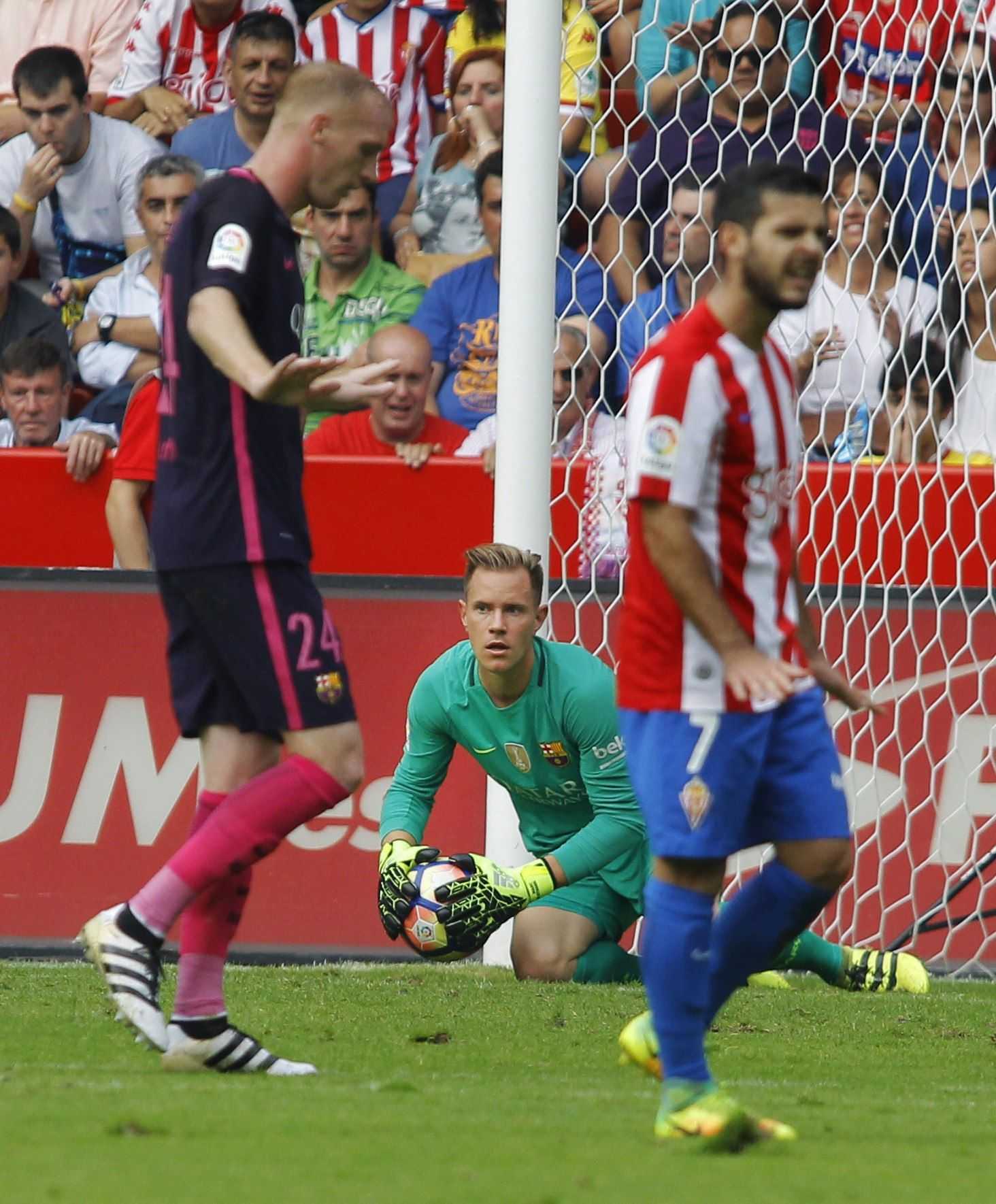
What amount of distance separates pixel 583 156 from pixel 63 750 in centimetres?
299

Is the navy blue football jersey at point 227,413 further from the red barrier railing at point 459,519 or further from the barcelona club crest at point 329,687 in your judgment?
the red barrier railing at point 459,519

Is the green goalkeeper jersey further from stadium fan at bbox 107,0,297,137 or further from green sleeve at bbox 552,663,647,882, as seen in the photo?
stadium fan at bbox 107,0,297,137

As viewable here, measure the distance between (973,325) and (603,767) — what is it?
2839mm

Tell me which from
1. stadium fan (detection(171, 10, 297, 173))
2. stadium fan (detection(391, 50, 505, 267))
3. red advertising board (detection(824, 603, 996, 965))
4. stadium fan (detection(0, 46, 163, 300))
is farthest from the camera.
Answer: stadium fan (detection(0, 46, 163, 300))

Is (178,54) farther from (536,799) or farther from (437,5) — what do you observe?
(536,799)

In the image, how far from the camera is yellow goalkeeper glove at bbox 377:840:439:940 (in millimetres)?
5320

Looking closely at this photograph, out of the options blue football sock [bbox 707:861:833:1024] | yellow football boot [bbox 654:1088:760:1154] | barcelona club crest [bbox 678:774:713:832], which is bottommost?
yellow football boot [bbox 654:1088:760:1154]

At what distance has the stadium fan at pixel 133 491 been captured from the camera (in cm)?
707

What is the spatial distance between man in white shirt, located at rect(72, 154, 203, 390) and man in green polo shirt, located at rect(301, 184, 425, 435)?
0.64m

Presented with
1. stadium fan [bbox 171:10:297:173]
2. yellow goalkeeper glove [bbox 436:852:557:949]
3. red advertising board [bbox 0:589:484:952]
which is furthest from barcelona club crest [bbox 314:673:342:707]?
stadium fan [bbox 171:10:297:173]

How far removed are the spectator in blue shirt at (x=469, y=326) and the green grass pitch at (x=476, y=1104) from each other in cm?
308

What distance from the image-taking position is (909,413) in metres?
7.30

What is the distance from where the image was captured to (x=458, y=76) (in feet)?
29.4

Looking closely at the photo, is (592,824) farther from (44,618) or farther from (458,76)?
(458,76)
